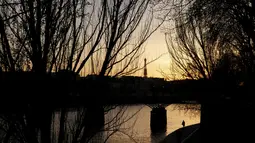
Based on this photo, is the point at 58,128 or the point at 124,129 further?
the point at 124,129

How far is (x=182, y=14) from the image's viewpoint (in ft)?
28.7

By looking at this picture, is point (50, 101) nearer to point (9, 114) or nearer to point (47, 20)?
point (9, 114)

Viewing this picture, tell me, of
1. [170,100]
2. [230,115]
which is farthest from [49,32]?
[170,100]

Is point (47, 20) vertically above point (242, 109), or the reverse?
point (47, 20)

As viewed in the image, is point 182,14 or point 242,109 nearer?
point 182,14

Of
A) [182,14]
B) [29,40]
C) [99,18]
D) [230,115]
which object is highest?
[182,14]

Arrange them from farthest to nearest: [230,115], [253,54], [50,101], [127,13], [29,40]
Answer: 1. [253,54]
2. [230,115]
3. [127,13]
4. [29,40]
5. [50,101]

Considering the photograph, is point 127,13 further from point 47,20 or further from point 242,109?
point 242,109

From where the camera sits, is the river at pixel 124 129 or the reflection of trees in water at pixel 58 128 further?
the river at pixel 124 129

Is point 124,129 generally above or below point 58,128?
below

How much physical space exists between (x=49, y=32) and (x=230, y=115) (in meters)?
7.59

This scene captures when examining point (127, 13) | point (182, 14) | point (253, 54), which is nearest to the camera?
→ point (127, 13)

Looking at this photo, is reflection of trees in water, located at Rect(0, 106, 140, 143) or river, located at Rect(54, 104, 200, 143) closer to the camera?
reflection of trees in water, located at Rect(0, 106, 140, 143)

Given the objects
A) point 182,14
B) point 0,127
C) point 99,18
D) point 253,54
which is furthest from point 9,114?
point 253,54
